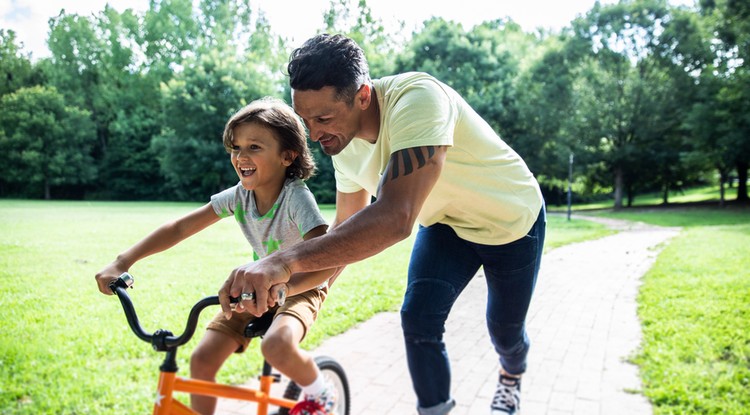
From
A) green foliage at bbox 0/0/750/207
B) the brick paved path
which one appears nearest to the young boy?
the brick paved path

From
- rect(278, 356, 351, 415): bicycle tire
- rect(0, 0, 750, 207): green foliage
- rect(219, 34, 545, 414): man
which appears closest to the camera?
rect(219, 34, 545, 414): man

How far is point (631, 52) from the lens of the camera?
28.1m

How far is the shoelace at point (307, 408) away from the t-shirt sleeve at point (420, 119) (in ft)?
3.60

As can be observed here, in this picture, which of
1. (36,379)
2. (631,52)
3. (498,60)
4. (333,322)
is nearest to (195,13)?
(333,322)

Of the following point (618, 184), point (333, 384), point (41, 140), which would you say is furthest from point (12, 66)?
point (618, 184)

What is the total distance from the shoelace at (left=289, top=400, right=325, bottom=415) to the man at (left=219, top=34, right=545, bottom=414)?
42cm

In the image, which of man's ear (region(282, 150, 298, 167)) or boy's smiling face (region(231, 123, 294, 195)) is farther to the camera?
man's ear (region(282, 150, 298, 167))

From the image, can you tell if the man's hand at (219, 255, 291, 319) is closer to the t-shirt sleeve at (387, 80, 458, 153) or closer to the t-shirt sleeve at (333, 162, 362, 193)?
the t-shirt sleeve at (387, 80, 458, 153)

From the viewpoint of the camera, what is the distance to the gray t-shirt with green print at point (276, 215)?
2.16m

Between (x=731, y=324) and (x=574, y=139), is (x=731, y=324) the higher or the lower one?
the lower one

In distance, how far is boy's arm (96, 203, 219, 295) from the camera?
1855 millimetres

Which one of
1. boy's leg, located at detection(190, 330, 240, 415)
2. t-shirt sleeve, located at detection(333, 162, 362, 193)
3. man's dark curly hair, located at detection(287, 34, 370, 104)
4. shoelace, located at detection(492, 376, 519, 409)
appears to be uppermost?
man's dark curly hair, located at detection(287, 34, 370, 104)

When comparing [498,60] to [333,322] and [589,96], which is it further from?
[333,322]

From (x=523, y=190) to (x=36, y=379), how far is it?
322 cm
